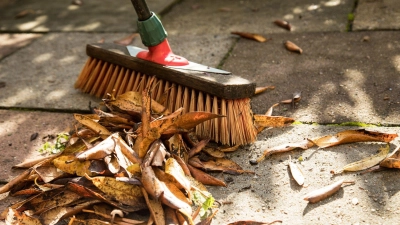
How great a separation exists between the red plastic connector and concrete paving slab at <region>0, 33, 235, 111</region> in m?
0.51

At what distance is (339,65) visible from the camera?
3.35 metres

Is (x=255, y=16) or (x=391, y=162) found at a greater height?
(x=391, y=162)

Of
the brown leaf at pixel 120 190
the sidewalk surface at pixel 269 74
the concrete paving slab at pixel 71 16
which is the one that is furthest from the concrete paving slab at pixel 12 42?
the brown leaf at pixel 120 190

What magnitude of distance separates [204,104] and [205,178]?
0.47m

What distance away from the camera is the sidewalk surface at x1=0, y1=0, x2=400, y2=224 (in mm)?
2227

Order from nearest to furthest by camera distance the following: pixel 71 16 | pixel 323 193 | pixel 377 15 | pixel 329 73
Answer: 1. pixel 323 193
2. pixel 329 73
3. pixel 377 15
4. pixel 71 16

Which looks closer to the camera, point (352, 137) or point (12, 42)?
point (352, 137)

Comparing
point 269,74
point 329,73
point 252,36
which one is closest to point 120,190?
point 269,74

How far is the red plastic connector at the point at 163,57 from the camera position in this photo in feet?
9.32

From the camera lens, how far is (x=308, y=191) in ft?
7.37

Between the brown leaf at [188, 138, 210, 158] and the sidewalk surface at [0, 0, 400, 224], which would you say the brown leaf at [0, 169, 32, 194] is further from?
the brown leaf at [188, 138, 210, 158]

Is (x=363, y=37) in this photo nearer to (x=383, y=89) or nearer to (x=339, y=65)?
(x=339, y=65)

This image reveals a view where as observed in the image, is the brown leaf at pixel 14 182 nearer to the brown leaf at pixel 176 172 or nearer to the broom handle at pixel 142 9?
the brown leaf at pixel 176 172

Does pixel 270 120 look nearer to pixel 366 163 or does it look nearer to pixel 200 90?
pixel 200 90
